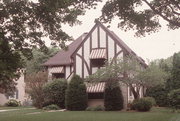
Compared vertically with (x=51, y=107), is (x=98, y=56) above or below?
above

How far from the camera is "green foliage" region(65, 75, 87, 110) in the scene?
35.3 meters

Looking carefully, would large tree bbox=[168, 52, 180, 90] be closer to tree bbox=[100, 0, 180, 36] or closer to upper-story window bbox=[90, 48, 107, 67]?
upper-story window bbox=[90, 48, 107, 67]

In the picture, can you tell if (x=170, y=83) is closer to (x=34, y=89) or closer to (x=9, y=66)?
(x=34, y=89)

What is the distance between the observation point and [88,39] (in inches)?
1507

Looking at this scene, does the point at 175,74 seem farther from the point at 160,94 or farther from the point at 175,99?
the point at 175,99

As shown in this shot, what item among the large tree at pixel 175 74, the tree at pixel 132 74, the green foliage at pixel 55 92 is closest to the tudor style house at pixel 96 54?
the green foliage at pixel 55 92

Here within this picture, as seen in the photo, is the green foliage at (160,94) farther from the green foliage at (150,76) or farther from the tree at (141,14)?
the tree at (141,14)

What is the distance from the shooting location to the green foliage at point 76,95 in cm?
3534

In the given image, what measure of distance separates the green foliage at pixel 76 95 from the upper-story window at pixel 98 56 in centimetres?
323

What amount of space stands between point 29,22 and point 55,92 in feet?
71.4

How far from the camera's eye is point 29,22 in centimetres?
1733

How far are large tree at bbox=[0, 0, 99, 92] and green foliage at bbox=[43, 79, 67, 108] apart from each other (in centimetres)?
2005

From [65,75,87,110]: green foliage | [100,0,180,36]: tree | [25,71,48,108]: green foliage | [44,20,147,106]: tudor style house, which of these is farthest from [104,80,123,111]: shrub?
[100,0,180,36]: tree

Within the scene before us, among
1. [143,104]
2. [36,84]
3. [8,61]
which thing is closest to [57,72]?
[36,84]
